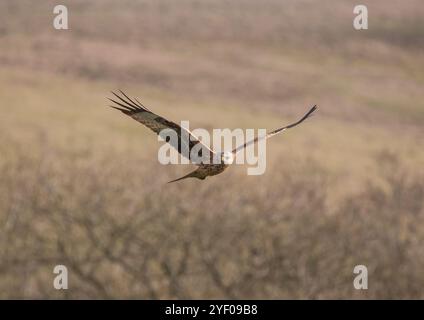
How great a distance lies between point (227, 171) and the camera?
4381cm

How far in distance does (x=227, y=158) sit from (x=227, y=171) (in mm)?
32358

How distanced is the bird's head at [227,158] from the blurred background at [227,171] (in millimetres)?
26730

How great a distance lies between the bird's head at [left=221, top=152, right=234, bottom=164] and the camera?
11.4 meters

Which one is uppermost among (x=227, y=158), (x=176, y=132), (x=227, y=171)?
(x=227, y=171)

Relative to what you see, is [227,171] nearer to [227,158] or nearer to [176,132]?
[176,132]

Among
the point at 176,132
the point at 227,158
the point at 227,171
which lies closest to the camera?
the point at 227,158

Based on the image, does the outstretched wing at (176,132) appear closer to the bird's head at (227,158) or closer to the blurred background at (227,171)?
the bird's head at (227,158)

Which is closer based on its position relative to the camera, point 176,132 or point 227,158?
point 227,158

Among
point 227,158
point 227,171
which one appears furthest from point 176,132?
point 227,171

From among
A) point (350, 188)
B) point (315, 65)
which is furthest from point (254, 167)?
point (315, 65)

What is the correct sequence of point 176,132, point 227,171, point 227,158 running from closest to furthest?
point 227,158 → point 176,132 → point 227,171

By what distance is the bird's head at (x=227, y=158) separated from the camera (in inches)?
449

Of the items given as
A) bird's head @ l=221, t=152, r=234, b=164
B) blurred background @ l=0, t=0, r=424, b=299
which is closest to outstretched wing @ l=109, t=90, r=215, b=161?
bird's head @ l=221, t=152, r=234, b=164

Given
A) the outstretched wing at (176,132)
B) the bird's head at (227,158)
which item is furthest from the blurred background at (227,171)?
the bird's head at (227,158)
